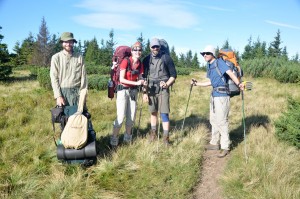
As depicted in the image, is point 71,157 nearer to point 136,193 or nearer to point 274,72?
point 136,193

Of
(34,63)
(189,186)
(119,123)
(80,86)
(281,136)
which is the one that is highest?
(34,63)

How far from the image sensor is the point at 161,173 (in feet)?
15.4

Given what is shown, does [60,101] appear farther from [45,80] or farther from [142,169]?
[45,80]

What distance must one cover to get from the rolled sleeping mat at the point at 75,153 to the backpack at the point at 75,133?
7cm

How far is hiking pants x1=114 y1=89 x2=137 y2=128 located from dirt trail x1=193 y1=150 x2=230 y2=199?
1822 millimetres

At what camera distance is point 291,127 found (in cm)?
588

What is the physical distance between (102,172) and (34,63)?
55.9 m

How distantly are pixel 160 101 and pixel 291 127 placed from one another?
291cm

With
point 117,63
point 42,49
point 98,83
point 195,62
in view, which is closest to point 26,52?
point 42,49

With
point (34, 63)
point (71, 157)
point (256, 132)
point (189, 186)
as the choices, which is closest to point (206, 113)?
point (256, 132)

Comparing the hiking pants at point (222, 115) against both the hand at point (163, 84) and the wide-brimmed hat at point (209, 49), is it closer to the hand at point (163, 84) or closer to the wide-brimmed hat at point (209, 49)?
the wide-brimmed hat at point (209, 49)

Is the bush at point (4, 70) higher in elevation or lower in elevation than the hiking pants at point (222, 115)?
higher

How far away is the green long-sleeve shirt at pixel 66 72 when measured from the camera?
4625mm

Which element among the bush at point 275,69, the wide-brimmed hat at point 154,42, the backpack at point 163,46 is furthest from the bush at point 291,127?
the bush at point 275,69
